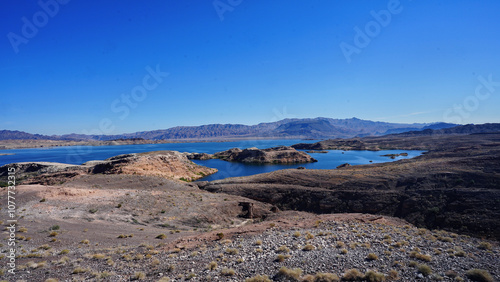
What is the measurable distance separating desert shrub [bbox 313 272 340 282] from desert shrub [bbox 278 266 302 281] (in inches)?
23.0

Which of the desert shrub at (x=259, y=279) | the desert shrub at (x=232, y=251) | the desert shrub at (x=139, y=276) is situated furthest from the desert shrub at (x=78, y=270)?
the desert shrub at (x=259, y=279)

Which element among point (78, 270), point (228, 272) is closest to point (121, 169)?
point (78, 270)

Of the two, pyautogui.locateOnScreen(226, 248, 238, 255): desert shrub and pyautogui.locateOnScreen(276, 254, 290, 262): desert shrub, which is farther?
pyautogui.locateOnScreen(226, 248, 238, 255): desert shrub

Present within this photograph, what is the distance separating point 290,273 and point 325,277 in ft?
3.76

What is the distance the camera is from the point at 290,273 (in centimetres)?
810

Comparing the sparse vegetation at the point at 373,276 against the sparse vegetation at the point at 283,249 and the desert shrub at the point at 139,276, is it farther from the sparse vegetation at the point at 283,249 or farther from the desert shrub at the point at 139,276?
the desert shrub at the point at 139,276

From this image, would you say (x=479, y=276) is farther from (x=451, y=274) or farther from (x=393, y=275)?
(x=393, y=275)

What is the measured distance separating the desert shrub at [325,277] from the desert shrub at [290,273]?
0.58m

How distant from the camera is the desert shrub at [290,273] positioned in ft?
26.2

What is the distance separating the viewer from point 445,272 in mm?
8234

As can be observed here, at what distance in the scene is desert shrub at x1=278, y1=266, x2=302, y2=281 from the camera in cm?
798

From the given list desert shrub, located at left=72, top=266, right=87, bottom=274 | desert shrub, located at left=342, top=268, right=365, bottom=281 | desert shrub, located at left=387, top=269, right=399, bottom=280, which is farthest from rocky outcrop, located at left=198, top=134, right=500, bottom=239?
desert shrub, located at left=72, top=266, right=87, bottom=274

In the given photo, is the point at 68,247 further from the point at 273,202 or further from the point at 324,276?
the point at 273,202

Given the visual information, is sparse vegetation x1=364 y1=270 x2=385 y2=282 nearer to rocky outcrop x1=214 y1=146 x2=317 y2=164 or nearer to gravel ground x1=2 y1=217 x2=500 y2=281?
gravel ground x1=2 y1=217 x2=500 y2=281
